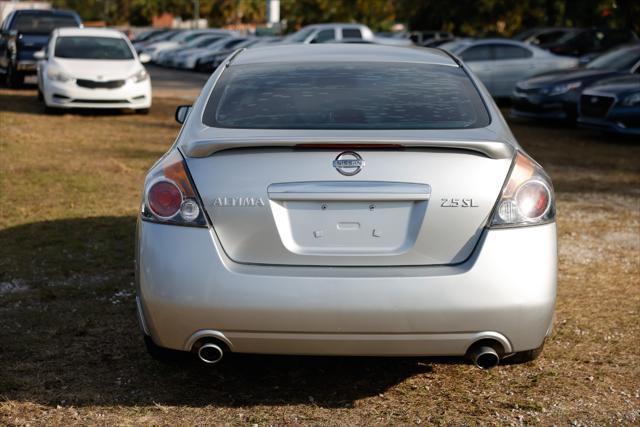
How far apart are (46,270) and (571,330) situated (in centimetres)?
350

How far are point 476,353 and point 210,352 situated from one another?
42.9 inches

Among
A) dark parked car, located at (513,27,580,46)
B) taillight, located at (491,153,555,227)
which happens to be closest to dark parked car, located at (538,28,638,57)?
dark parked car, located at (513,27,580,46)

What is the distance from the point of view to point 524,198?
4.34 m

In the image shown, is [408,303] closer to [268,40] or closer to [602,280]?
[602,280]

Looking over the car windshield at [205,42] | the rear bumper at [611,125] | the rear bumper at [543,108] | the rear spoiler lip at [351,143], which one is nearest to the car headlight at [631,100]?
the rear bumper at [611,125]

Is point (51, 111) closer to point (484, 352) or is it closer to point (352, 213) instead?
point (352, 213)

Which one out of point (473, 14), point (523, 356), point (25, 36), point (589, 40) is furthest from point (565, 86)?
point (473, 14)

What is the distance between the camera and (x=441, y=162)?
4258mm

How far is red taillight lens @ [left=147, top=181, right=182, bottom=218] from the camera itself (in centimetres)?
433

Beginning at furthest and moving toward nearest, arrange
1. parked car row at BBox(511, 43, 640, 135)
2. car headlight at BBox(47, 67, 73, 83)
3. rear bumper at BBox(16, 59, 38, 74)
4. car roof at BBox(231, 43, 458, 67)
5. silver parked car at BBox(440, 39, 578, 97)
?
rear bumper at BBox(16, 59, 38, 74) → silver parked car at BBox(440, 39, 578, 97) → car headlight at BBox(47, 67, 73, 83) → parked car row at BBox(511, 43, 640, 135) → car roof at BBox(231, 43, 458, 67)

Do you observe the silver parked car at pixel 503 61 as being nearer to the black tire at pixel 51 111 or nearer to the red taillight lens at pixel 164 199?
the black tire at pixel 51 111

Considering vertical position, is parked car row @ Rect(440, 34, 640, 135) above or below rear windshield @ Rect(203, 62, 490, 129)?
below

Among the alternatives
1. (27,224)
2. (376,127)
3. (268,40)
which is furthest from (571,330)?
(268,40)

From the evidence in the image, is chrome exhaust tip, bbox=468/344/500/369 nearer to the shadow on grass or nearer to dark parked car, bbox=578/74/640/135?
the shadow on grass
